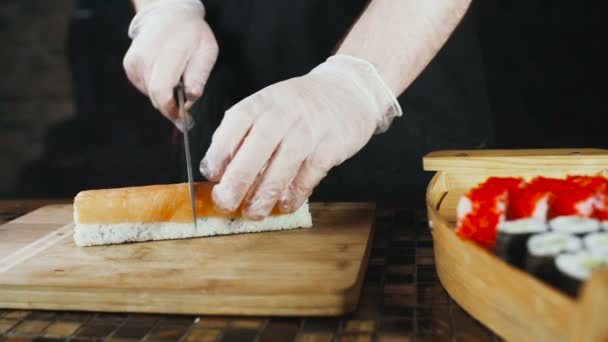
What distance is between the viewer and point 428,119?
1.82 meters

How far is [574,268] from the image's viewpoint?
72 cm

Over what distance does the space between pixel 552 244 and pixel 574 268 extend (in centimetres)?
7

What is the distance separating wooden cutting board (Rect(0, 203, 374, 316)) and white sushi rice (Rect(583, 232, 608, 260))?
1.17ft

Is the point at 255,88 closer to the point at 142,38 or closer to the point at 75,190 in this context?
the point at 142,38

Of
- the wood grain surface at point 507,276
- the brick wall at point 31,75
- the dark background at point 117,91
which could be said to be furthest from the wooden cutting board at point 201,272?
the brick wall at point 31,75

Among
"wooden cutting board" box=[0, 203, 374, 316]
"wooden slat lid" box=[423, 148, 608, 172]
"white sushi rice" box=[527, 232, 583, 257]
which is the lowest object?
"wooden cutting board" box=[0, 203, 374, 316]

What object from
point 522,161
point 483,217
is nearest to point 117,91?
point 522,161

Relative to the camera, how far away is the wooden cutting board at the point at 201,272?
996mm

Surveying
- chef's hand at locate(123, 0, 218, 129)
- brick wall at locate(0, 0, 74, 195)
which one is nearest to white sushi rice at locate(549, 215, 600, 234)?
chef's hand at locate(123, 0, 218, 129)

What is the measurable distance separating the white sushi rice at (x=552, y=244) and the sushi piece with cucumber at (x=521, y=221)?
0.02 m

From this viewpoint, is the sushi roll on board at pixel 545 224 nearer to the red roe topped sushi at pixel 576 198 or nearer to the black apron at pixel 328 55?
the red roe topped sushi at pixel 576 198

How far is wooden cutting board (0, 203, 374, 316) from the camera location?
3.27ft

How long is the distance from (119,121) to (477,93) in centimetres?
126

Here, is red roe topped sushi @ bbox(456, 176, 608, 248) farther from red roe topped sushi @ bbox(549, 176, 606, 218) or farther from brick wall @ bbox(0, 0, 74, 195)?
brick wall @ bbox(0, 0, 74, 195)
